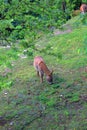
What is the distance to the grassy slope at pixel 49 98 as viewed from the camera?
1070 centimetres

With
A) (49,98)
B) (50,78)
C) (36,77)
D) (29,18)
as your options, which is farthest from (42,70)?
(29,18)

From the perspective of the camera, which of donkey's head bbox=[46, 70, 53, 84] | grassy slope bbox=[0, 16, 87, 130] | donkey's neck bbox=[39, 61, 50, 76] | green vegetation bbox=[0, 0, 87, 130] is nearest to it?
green vegetation bbox=[0, 0, 87, 130]

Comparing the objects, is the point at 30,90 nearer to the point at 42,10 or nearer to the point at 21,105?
the point at 21,105

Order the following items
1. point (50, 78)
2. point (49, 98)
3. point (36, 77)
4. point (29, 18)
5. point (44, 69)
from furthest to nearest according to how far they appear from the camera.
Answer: point (36, 77)
point (44, 69)
point (50, 78)
point (49, 98)
point (29, 18)

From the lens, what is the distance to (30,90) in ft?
44.4

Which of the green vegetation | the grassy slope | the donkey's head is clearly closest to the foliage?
the green vegetation

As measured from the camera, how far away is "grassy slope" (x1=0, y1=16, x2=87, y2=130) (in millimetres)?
10703

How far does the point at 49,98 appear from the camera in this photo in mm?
12422

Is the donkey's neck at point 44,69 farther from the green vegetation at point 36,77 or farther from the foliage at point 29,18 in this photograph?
the foliage at point 29,18

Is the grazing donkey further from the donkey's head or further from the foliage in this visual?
the foliage

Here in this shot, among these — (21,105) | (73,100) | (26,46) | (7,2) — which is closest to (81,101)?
(73,100)

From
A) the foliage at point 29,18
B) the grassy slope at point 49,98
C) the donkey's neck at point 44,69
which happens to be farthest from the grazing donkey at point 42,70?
the foliage at point 29,18

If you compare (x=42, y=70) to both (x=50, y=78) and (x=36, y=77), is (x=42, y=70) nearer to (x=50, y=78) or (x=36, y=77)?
(x=50, y=78)

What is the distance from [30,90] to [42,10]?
4.30m
